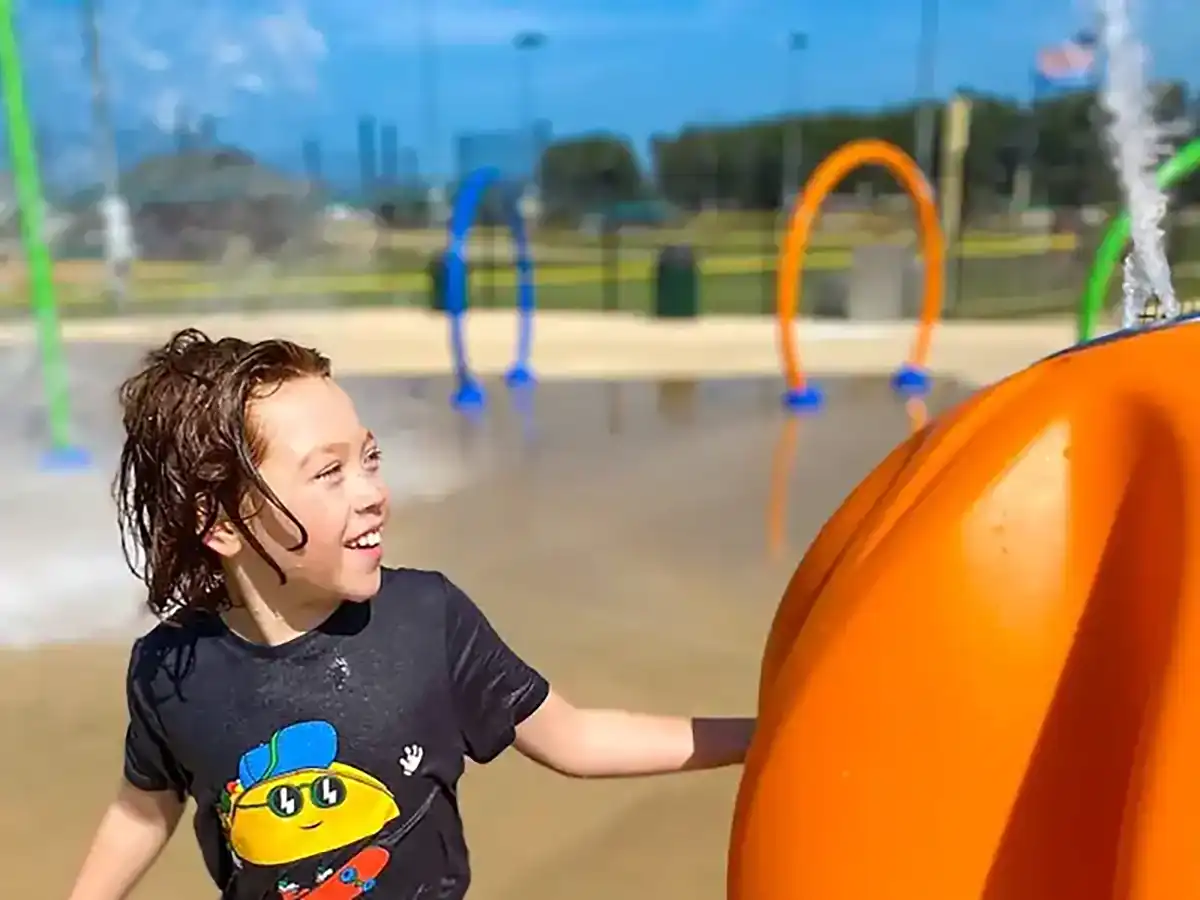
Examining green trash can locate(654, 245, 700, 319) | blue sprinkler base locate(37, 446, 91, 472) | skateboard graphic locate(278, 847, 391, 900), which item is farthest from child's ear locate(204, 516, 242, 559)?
green trash can locate(654, 245, 700, 319)

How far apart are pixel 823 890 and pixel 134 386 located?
870mm

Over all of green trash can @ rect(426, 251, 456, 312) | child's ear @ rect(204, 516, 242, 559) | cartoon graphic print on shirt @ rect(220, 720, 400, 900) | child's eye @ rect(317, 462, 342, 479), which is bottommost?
green trash can @ rect(426, 251, 456, 312)

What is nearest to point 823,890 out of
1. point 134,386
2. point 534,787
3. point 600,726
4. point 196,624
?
point 600,726

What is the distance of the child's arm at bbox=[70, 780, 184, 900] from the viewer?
1.53 m

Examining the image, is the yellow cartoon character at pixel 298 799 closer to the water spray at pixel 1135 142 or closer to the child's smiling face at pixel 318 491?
the child's smiling face at pixel 318 491

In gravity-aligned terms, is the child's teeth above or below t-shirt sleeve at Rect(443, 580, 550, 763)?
above

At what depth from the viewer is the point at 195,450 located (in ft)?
4.44

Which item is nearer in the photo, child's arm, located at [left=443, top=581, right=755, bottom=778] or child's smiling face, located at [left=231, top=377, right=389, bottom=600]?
child's smiling face, located at [left=231, top=377, right=389, bottom=600]

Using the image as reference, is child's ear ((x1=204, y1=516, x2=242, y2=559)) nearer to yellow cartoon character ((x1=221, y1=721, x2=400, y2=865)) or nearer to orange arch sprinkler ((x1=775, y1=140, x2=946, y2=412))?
yellow cartoon character ((x1=221, y1=721, x2=400, y2=865))

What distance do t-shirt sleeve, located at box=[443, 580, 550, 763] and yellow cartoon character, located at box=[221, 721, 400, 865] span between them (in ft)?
0.41

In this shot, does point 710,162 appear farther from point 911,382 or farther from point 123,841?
point 123,841

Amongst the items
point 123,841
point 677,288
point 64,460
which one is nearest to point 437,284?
point 677,288

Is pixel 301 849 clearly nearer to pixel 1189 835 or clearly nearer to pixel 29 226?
pixel 1189 835

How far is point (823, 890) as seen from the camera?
3.52 ft
